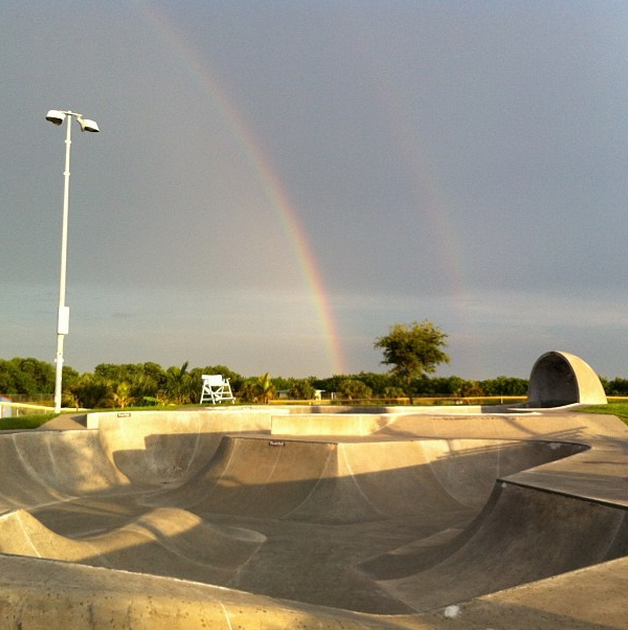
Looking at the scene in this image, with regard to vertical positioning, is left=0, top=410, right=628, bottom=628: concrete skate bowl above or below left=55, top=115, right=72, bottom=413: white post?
below

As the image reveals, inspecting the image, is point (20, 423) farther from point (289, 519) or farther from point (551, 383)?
point (551, 383)

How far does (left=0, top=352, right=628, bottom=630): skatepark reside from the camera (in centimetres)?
380

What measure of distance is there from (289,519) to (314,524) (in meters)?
0.75

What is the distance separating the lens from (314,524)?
1280cm

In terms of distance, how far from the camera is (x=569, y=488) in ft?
27.6

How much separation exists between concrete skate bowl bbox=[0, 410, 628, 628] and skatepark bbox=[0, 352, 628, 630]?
1.1 inches

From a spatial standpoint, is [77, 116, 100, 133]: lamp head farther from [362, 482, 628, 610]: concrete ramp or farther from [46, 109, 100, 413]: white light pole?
[362, 482, 628, 610]: concrete ramp

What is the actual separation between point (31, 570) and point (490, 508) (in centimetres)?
711

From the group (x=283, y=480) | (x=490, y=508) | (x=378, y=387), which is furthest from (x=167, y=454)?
(x=378, y=387)

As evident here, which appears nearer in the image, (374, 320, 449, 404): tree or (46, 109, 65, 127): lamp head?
(46, 109, 65, 127): lamp head

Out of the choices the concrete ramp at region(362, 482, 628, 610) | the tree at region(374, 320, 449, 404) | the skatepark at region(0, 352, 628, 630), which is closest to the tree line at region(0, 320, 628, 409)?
the tree at region(374, 320, 449, 404)

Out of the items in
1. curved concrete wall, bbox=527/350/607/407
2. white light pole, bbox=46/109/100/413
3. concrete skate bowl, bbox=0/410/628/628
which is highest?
A: white light pole, bbox=46/109/100/413

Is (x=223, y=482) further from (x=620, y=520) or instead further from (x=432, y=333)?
(x=432, y=333)

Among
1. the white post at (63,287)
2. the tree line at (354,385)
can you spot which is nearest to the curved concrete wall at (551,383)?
the tree line at (354,385)
